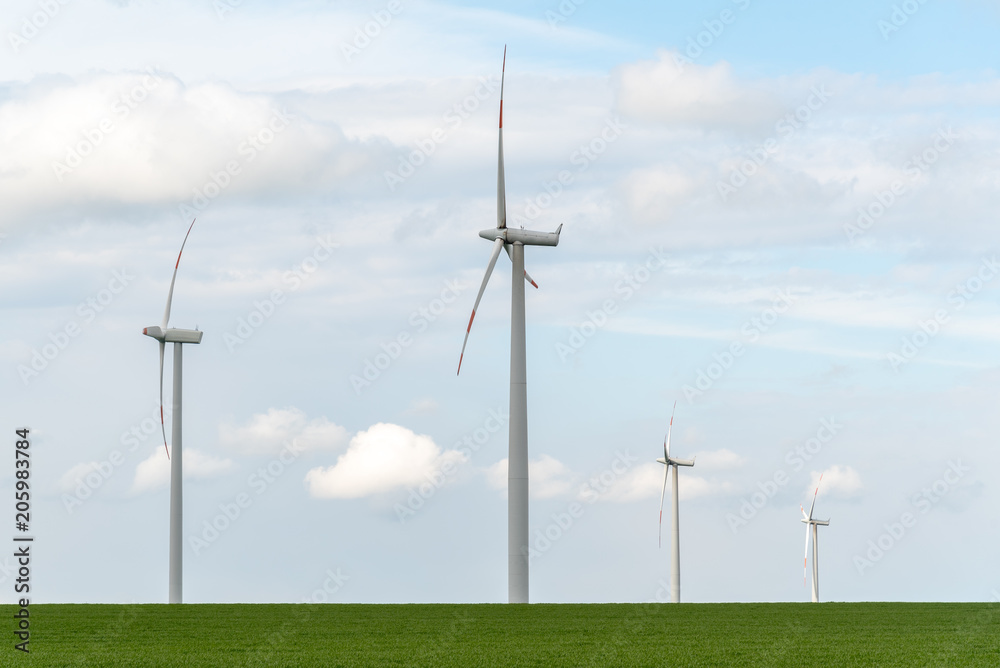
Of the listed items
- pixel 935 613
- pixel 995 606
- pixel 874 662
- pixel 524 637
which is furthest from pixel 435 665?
pixel 995 606

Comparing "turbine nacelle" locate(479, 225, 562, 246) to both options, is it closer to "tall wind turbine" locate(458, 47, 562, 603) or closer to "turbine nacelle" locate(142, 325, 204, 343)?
"tall wind turbine" locate(458, 47, 562, 603)

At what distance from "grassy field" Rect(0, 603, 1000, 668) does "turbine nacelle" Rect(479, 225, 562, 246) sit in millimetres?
15125

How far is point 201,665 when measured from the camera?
2634 cm

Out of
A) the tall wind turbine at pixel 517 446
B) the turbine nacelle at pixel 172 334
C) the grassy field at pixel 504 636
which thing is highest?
the turbine nacelle at pixel 172 334

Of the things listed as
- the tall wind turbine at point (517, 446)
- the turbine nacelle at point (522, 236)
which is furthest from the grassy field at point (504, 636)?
the turbine nacelle at point (522, 236)

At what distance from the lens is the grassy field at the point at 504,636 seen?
27.8 metres

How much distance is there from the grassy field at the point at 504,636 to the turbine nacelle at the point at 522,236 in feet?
49.6

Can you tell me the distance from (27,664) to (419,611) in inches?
747

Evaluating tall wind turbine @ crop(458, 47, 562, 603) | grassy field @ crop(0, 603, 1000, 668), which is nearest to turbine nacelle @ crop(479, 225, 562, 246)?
tall wind turbine @ crop(458, 47, 562, 603)

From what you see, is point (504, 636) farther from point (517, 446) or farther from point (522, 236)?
point (522, 236)

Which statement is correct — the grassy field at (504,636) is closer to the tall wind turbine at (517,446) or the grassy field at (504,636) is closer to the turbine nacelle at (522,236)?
the tall wind turbine at (517,446)

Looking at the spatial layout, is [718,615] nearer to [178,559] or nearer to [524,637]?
[524,637]

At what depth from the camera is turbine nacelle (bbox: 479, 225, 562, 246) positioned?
2061 inches

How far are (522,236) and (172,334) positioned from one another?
2054 centimetres
